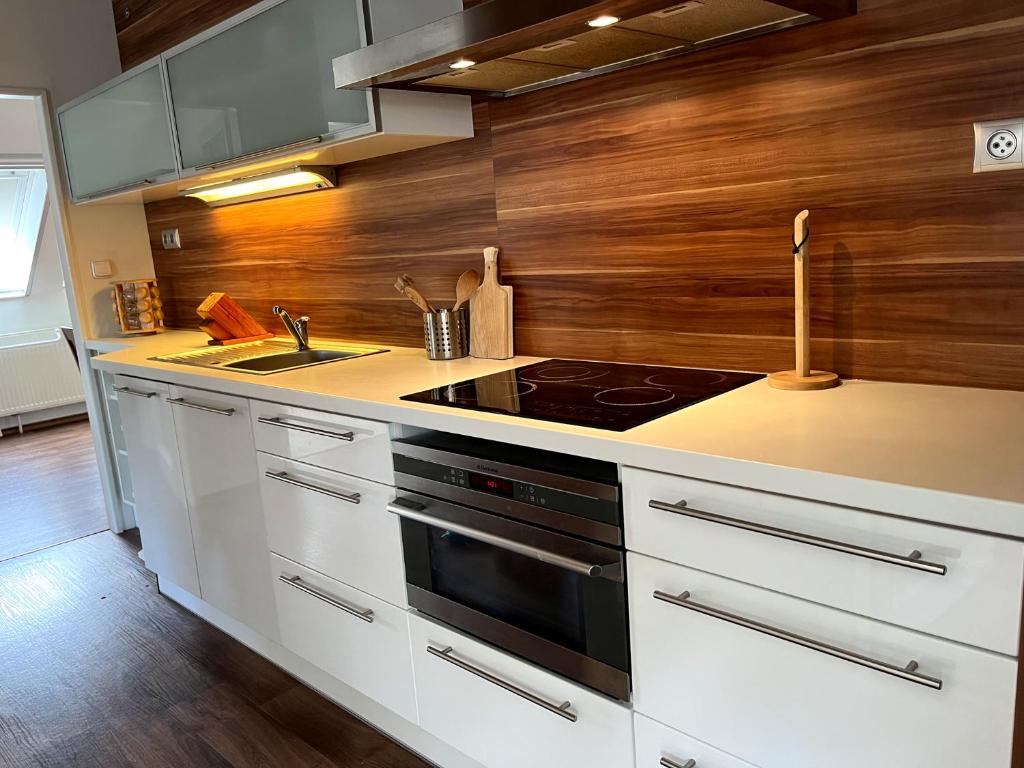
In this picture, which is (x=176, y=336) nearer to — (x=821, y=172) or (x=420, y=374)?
(x=420, y=374)

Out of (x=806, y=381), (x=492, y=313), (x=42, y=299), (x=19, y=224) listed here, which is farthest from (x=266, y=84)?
(x=42, y=299)

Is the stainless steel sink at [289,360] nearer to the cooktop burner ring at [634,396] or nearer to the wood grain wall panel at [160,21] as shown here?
the cooktop burner ring at [634,396]

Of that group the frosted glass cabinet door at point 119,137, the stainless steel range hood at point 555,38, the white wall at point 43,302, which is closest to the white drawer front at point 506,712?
the stainless steel range hood at point 555,38

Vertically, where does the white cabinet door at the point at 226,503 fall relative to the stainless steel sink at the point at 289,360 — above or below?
below

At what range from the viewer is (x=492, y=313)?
7.58ft

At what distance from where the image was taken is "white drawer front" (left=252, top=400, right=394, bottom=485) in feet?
6.17

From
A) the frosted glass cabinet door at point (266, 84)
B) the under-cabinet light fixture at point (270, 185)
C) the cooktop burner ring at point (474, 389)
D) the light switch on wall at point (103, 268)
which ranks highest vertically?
the frosted glass cabinet door at point (266, 84)

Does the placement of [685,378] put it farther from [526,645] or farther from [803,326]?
[526,645]

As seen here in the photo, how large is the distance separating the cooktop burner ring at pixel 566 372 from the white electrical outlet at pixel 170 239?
94.9 inches

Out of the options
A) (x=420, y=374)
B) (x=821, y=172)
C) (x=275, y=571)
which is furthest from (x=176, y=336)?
(x=821, y=172)

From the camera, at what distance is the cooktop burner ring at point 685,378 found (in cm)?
176

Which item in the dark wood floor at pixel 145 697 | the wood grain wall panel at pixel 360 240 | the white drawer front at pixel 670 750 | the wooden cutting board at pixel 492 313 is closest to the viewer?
the white drawer front at pixel 670 750

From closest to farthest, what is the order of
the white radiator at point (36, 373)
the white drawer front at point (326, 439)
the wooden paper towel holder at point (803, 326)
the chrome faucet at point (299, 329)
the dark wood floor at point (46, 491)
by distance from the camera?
the wooden paper towel holder at point (803, 326), the white drawer front at point (326, 439), the chrome faucet at point (299, 329), the dark wood floor at point (46, 491), the white radiator at point (36, 373)

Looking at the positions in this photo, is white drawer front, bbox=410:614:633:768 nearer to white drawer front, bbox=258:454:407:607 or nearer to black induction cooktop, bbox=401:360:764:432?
white drawer front, bbox=258:454:407:607
